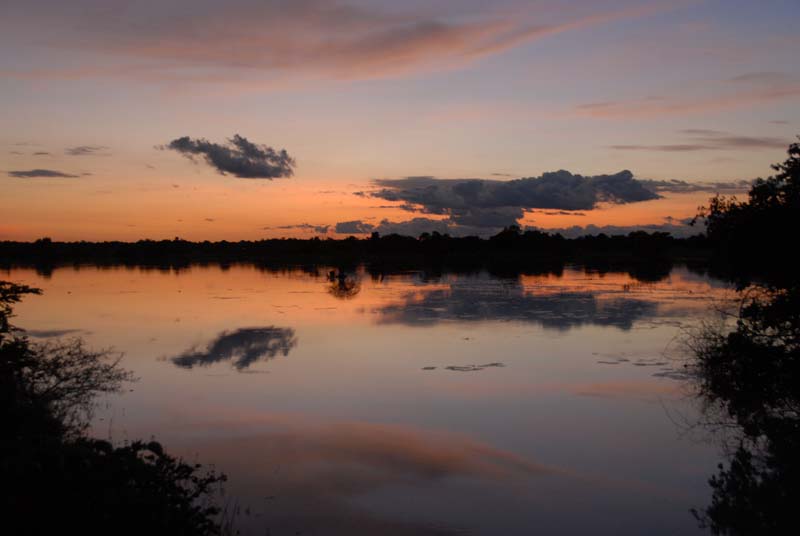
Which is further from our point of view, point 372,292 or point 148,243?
point 148,243

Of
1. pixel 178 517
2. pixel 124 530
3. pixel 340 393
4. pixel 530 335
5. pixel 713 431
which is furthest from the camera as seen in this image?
pixel 530 335

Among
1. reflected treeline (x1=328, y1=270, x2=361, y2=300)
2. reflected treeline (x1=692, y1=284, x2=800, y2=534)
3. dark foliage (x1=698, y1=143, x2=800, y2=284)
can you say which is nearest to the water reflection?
reflected treeline (x1=692, y1=284, x2=800, y2=534)

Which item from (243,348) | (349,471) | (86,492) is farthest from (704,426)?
(243,348)

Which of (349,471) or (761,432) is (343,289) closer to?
(761,432)

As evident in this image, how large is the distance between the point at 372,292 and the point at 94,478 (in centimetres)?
4009

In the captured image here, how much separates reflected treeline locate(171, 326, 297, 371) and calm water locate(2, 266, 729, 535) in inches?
6.4

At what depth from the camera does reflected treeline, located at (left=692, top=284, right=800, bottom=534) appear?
9.47 m

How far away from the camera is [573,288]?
4825 centimetres

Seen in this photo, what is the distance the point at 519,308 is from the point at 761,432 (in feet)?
72.4

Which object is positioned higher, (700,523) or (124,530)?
(124,530)

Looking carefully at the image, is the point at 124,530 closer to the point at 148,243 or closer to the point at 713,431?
the point at 713,431

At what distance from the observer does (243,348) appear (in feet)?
75.9

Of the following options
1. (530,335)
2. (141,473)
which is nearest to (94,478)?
(141,473)

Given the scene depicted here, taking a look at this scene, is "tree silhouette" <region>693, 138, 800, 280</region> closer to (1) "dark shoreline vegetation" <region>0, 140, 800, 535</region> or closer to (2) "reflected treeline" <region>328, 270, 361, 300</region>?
(1) "dark shoreline vegetation" <region>0, 140, 800, 535</region>
